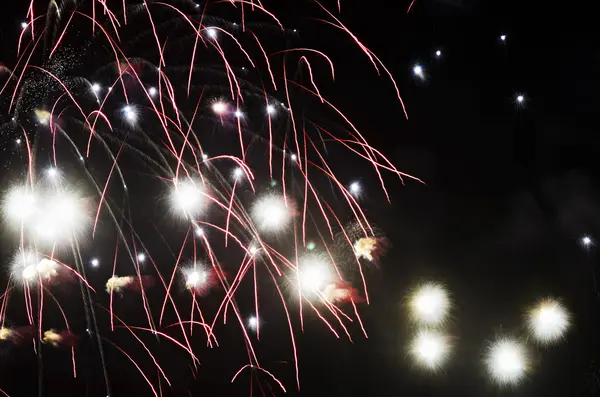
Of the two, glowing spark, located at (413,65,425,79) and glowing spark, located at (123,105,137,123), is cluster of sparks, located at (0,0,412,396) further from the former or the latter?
glowing spark, located at (413,65,425,79)

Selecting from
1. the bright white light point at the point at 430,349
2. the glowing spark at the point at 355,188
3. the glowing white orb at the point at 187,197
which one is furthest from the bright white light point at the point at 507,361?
the glowing white orb at the point at 187,197

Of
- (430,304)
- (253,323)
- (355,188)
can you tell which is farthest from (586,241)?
(253,323)

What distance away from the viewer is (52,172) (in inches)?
128

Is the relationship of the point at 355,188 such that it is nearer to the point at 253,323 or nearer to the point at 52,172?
the point at 253,323

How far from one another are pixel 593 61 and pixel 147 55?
3100 millimetres

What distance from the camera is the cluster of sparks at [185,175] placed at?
120 inches

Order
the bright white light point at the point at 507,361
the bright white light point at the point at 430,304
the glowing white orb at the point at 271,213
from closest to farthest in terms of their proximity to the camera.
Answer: the bright white light point at the point at 507,361 → the bright white light point at the point at 430,304 → the glowing white orb at the point at 271,213

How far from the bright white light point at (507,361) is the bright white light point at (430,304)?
0.34 m

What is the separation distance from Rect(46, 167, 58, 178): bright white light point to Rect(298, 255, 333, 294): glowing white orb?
1.79m

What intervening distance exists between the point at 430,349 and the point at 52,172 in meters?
2.73

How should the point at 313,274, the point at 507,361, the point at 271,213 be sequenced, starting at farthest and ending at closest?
1. the point at 271,213
2. the point at 313,274
3. the point at 507,361

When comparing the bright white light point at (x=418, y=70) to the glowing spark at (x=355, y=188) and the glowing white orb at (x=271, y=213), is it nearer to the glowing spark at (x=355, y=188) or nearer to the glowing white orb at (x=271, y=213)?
the glowing spark at (x=355, y=188)

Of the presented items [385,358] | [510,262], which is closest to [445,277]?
[510,262]

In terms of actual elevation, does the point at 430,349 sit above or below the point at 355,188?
below
